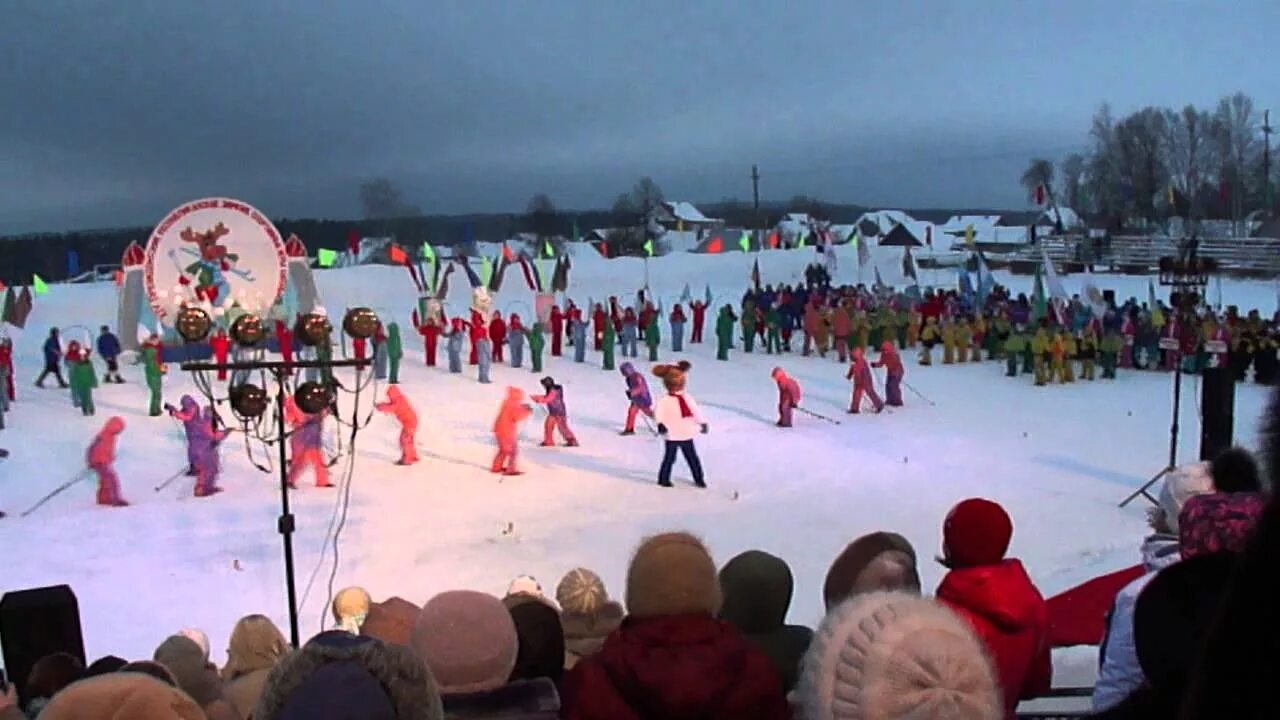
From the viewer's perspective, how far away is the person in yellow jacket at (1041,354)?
15.2 m

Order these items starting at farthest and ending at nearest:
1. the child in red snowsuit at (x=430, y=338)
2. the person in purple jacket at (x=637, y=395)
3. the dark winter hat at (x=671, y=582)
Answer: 1. the child in red snowsuit at (x=430, y=338)
2. the person in purple jacket at (x=637, y=395)
3. the dark winter hat at (x=671, y=582)

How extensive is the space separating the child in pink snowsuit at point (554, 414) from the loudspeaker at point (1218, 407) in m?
6.23

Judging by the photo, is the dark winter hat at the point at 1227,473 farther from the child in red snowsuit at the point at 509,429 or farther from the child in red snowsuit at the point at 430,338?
the child in red snowsuit at the point at 430,338

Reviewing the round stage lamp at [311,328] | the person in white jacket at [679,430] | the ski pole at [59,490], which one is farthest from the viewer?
the person in white jacket at [679,430]

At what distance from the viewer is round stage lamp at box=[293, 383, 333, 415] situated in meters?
6.45

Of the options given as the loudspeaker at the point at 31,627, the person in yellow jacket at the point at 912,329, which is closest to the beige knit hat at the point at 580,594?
the loudspeaker at the point at 31,627

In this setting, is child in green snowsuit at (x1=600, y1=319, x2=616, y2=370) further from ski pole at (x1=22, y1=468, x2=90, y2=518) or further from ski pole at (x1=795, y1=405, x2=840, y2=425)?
ski pole at (x1=22, y1=468, x2=90, y2=518)

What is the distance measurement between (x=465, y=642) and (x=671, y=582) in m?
0.56

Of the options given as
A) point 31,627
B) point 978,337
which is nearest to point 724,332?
point 978,337

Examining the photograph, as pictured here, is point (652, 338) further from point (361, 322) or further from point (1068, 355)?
point (361, 322)

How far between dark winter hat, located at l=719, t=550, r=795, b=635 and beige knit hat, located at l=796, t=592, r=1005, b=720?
1400 mm

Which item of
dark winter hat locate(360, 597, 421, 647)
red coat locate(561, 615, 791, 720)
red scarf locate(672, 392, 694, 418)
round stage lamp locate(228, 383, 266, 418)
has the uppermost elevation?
round stage lamp locate(228, 383, 266, 418)

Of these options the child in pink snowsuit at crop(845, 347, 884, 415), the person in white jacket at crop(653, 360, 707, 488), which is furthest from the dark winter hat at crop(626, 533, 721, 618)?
the child in pink snowsuit at crop(845, 347, 884, 415)

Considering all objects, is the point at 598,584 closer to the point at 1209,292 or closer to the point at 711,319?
the point at 711,319
